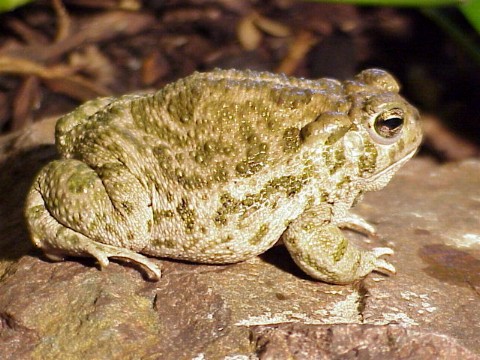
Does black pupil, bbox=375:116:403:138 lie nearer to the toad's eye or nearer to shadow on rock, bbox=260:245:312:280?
the toad's eye

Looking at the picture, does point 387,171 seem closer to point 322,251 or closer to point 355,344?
point 322,251

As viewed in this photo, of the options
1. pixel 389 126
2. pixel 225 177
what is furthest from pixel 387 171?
pixel 225 177

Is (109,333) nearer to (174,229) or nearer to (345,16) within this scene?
(174,229)

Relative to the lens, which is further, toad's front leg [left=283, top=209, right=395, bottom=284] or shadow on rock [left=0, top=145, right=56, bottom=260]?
shadow on rock [left=0, top=145, right=56, bottom=260]

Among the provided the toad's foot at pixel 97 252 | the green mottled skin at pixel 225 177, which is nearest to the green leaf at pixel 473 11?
the green mottled skin at pixel 225 177

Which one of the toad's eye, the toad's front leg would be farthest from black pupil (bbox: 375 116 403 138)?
the toad's front leg

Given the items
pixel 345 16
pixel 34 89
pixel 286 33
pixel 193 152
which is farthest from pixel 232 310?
pixel 345 16
